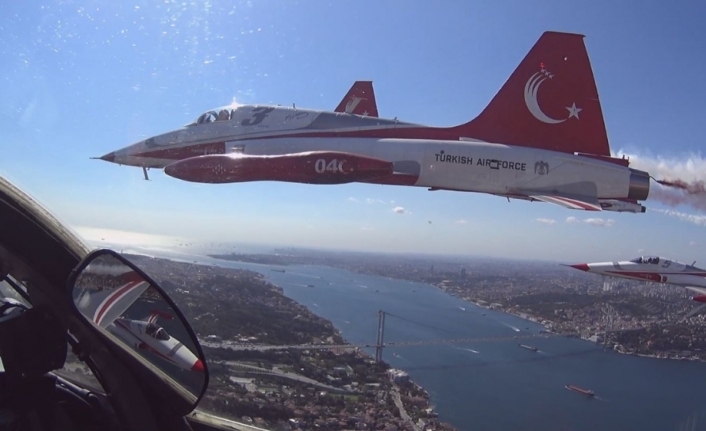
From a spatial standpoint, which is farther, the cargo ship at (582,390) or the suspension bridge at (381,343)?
the cargo ship at (582,390)

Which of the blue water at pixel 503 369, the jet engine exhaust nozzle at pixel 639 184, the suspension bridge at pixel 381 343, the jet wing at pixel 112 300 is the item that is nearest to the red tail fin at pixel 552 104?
the jet engine exhaust nozzle at pixel 639 184

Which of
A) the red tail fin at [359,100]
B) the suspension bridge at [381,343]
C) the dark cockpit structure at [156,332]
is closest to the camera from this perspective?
the dark cockpit structure at [156,332]

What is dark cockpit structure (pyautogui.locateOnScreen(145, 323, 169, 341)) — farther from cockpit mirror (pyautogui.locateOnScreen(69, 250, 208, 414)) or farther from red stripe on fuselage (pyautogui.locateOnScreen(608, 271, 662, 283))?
red stripe on fuselage (pyautogui.locateOnScreen(608, 271, 662, 283))

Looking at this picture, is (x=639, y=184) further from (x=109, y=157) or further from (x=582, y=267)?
(x=109, y=157)

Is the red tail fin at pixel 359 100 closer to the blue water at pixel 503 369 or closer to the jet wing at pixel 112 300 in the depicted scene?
the blue water at pixel 503 369

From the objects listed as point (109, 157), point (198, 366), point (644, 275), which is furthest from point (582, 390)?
point (109, 157)

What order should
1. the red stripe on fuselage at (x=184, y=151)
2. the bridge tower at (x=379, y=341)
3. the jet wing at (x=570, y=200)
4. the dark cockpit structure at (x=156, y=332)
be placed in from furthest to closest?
the red stripe on fuselage at (x=184, y=151) < the bridge tower at (x=379, y=341) < the jet wing at (x=570, y=200) < the dark cockpit structure at (x=156, y=332)

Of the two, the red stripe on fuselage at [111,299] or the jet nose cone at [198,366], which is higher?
the red stripe on fuselage at [111,299]

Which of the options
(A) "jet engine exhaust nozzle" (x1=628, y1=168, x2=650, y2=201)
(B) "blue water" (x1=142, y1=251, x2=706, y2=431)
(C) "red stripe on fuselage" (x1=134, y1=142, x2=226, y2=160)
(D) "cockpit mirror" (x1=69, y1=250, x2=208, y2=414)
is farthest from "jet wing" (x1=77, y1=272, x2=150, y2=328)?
(A) "jet engine exhaust nozzle" (x1=628, y1=168, x2=650, y2=201)
